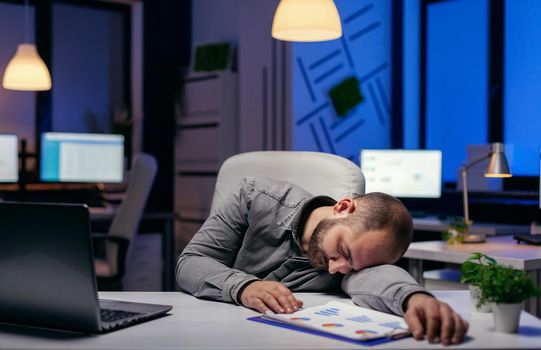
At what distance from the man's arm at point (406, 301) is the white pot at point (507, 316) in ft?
0.27

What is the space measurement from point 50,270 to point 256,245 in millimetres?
697

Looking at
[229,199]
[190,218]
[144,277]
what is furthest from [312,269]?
[190,218]

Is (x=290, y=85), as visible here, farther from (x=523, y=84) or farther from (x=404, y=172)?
(x=523, y=84)

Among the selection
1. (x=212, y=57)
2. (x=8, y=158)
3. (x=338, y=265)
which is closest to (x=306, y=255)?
(x=338, y=265)

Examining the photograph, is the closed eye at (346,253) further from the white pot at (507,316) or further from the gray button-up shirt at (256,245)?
the white pot at (507,316)

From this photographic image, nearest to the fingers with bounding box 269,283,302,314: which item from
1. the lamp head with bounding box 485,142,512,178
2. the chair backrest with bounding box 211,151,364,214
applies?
the chair backrest with bounding box 211,151,364,214

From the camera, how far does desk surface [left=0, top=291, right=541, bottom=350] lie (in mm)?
1175

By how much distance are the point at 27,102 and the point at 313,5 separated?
3204 mm

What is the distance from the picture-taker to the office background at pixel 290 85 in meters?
4.67

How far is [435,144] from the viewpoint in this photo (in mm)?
5219

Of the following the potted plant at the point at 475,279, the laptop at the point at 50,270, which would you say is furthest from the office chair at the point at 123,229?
the potted plant at the point at 475,279

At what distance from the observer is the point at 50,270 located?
124cm

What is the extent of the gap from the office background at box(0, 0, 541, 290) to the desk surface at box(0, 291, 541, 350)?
3111 millimetres

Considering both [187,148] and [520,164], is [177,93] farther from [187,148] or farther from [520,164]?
[520,164]
